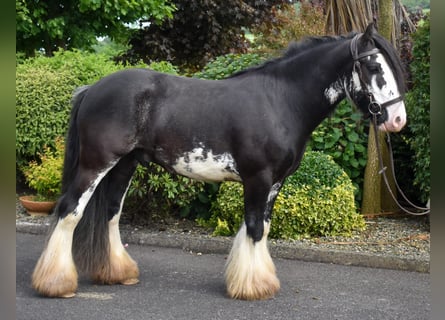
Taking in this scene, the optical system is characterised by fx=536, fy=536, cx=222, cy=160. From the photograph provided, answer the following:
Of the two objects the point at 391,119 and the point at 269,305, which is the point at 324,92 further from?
the point at 269,305

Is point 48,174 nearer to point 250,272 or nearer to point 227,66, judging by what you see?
point 227,66

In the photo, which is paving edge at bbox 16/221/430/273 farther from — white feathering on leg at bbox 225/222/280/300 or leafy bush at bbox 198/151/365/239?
white feathering on leg at bbox 225/222/280/300

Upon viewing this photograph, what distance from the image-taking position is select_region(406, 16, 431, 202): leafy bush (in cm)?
631

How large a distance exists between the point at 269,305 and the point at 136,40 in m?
10.8

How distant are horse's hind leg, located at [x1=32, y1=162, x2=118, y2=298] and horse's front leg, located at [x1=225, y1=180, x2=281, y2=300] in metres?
1.21

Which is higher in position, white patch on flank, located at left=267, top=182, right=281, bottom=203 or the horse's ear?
the horse's ear

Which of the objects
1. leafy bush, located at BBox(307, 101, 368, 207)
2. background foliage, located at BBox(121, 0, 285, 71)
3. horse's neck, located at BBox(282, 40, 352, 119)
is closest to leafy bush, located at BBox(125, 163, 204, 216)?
leafy bush, located at BBox(307, 101, 368, 207)

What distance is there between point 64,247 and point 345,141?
13.8ft

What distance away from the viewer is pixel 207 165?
4352 mm

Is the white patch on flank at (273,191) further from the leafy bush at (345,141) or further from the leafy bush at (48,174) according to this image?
the leafy bush at (48,174)

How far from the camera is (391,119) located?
4.00 meters

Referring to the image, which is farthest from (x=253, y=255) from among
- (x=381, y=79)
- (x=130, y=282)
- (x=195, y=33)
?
(x=195, y=33)

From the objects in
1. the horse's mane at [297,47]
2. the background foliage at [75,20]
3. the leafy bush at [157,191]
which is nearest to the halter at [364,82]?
the horse's mane at [297,47]
